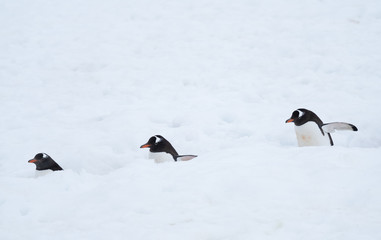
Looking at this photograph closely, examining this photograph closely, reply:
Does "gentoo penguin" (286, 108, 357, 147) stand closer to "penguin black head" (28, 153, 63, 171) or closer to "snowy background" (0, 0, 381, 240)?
"snowy background" (0, 0, 381, 240)

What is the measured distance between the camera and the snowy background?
96.4 inches

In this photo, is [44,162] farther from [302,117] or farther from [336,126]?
[336,126]

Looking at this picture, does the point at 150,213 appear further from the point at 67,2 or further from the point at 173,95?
the point at 67,2

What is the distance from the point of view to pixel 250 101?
730cm

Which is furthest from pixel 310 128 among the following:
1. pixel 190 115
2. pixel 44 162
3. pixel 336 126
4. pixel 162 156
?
pixel 44 162

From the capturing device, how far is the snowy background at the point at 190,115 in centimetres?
245

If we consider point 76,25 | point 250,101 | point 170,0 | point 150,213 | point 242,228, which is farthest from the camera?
point 170,0

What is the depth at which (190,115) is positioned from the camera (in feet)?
22.2

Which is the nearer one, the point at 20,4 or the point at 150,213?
the point at 150,213

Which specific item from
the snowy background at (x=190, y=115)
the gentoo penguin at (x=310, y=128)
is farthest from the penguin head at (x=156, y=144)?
the gentoo penguin at (x=310, y=128)

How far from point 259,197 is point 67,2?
38.0 ft

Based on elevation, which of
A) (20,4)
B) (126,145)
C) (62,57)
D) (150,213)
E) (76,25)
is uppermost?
(20,4)

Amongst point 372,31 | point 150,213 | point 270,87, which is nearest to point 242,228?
point 150,213

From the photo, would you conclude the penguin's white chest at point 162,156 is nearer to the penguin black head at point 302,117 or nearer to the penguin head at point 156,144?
the penguin head at point 156,144
